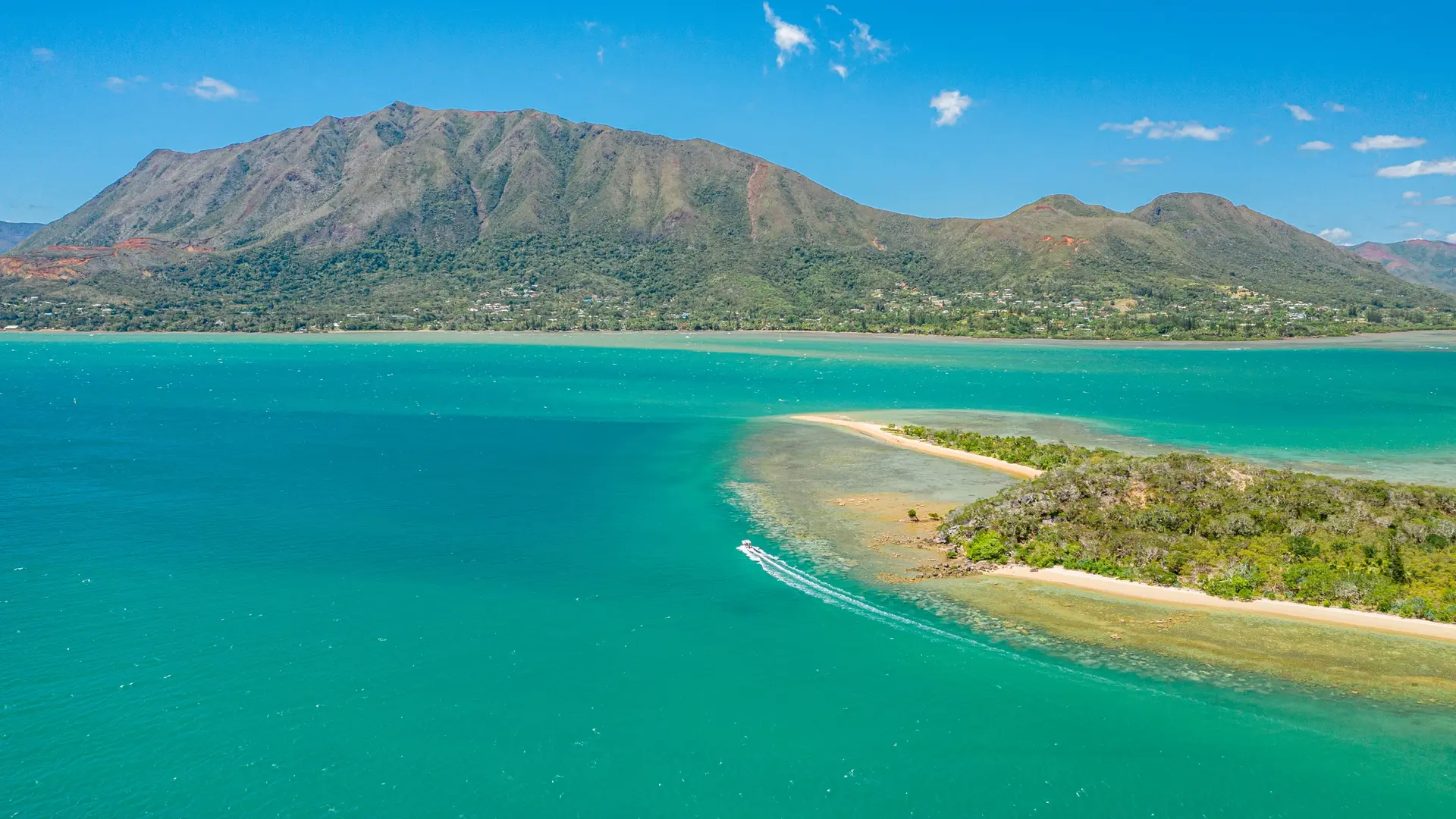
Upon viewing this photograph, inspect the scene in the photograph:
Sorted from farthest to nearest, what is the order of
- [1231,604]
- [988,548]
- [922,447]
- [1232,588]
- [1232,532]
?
[922,447] → [988,548] → [1232,532] → [1232,588] → [1231,604]

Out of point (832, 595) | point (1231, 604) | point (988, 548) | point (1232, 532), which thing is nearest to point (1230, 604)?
point (1231, 604)

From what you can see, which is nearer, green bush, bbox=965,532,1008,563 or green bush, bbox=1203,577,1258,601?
green bush, bbox=1203,577,1258,601

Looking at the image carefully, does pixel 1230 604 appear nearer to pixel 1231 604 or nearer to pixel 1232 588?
pixel 1231 604

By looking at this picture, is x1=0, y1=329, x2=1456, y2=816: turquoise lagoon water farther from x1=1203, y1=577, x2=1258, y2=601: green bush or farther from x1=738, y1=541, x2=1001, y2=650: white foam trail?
x1=1203, y1=577, x2=1258, y2=601: green bush

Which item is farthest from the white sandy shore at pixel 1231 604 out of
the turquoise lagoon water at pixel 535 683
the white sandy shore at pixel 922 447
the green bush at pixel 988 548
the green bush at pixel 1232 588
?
the white sandy shore at pixel 922 447

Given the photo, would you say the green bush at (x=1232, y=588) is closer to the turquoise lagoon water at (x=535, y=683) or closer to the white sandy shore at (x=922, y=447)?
the turquoise lagoon water at (x=535, y=683)

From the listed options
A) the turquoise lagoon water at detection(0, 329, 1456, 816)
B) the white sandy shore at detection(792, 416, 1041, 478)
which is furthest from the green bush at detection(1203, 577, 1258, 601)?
the white sandy shore at detection(792, 416, 1041, 478)
